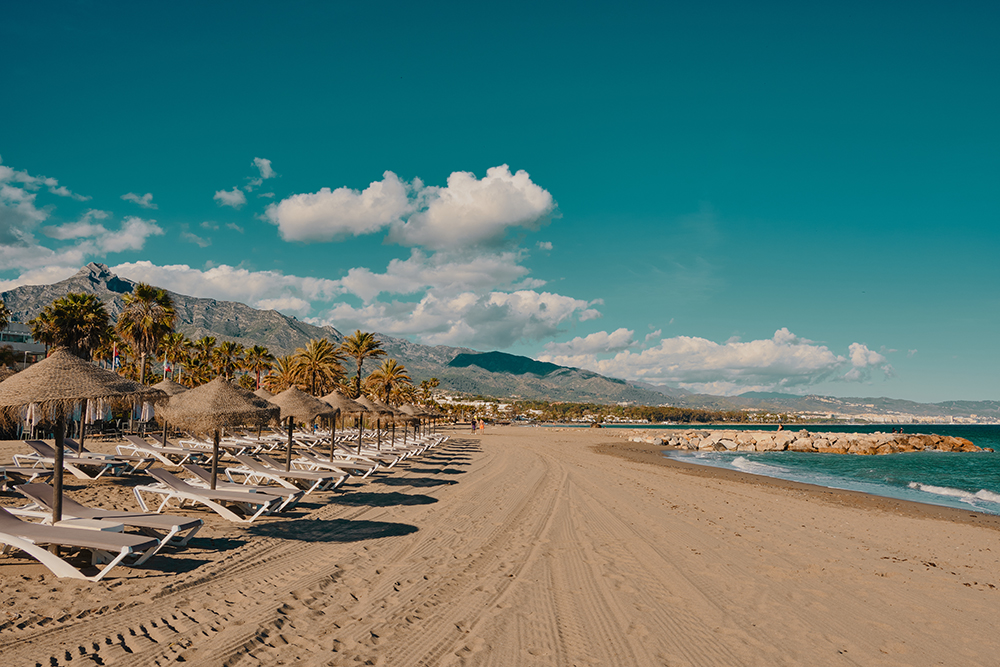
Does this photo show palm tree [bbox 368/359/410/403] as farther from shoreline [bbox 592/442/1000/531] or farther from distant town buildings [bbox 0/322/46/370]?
shoreline [bbox 592/442/1000/531]

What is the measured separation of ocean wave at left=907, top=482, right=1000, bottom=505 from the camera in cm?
1793

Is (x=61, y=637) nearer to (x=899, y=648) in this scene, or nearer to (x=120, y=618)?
(x=120, y=618)

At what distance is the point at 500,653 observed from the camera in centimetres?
419

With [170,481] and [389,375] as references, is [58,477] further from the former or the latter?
[389,375]

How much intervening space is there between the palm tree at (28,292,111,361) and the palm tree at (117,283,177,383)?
123 centimetres

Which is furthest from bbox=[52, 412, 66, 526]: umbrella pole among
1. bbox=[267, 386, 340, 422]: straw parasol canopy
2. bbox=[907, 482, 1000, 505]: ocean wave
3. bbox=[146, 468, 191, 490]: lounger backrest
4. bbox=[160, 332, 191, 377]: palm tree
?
bbox=[160, 332, 191, 377]: palm tree

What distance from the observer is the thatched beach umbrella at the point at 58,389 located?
5.96 metres

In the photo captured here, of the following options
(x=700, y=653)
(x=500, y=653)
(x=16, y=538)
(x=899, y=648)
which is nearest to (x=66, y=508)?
(x=16, y=538)

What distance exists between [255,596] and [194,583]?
2.48ft

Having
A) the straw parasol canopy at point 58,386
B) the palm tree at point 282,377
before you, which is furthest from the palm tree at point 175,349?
the straw parasol canopy at point 58,386

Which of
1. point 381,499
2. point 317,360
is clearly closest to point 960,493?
point 381,499

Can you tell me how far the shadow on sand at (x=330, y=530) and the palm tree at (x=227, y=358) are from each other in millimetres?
36029

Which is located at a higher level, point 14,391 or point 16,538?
point 14,391

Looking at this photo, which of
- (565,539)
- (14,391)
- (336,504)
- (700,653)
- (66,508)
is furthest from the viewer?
(336,504)
